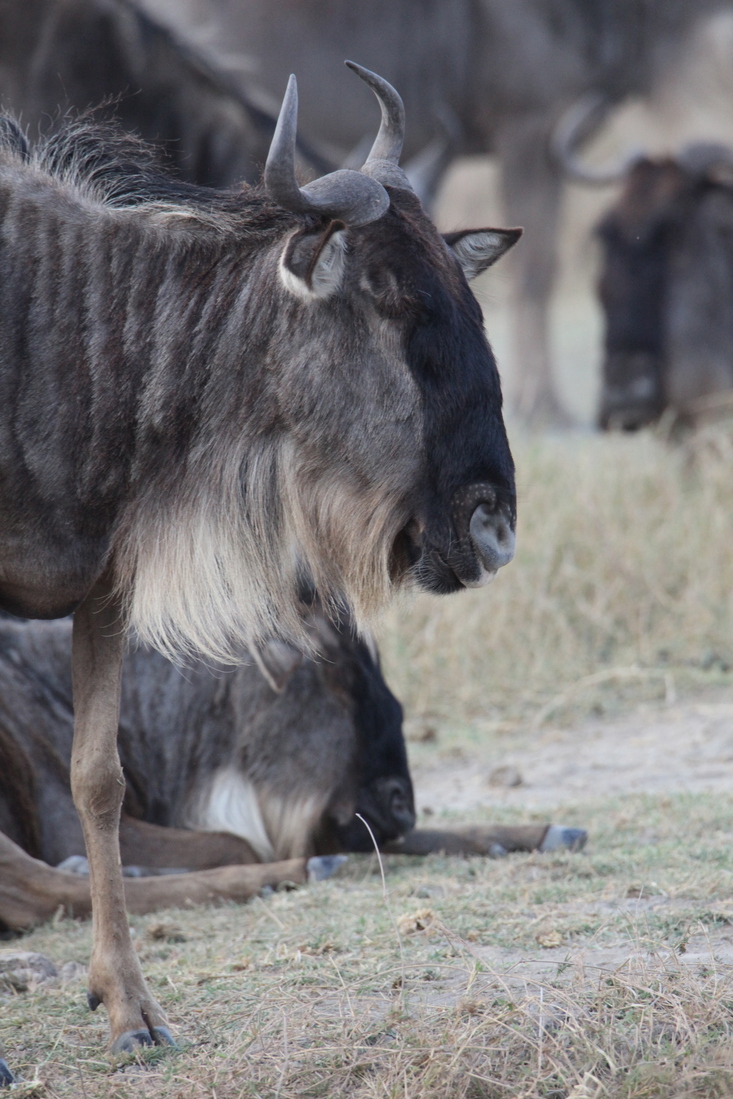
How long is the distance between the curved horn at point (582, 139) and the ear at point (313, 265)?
870cm

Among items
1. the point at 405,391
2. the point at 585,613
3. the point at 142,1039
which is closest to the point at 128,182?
the point at 405,391

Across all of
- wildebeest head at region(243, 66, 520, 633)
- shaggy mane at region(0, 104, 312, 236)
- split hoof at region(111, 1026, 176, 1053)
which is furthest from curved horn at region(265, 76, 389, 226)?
split hoof at region(111, 1026, 176, 1053)

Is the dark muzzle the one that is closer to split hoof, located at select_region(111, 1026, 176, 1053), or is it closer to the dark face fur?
the dark face fur

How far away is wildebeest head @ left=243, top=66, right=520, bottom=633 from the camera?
251 cm

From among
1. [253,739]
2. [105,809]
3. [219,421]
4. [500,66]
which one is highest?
[500,66]

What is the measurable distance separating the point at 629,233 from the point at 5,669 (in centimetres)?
666

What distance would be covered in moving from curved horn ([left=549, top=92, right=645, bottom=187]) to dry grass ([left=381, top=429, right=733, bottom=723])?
4.44 meters

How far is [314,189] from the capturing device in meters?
2.51

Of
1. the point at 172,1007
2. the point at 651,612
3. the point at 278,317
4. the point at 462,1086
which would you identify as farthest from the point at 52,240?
the point at 651,612

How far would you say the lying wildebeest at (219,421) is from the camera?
251cm

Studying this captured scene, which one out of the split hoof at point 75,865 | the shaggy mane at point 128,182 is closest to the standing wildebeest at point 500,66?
the split hoof at point 75,865

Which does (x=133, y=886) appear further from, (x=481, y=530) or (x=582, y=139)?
(x=582, y=139)

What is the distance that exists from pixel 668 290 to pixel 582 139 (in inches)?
164

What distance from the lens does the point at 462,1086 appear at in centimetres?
209
